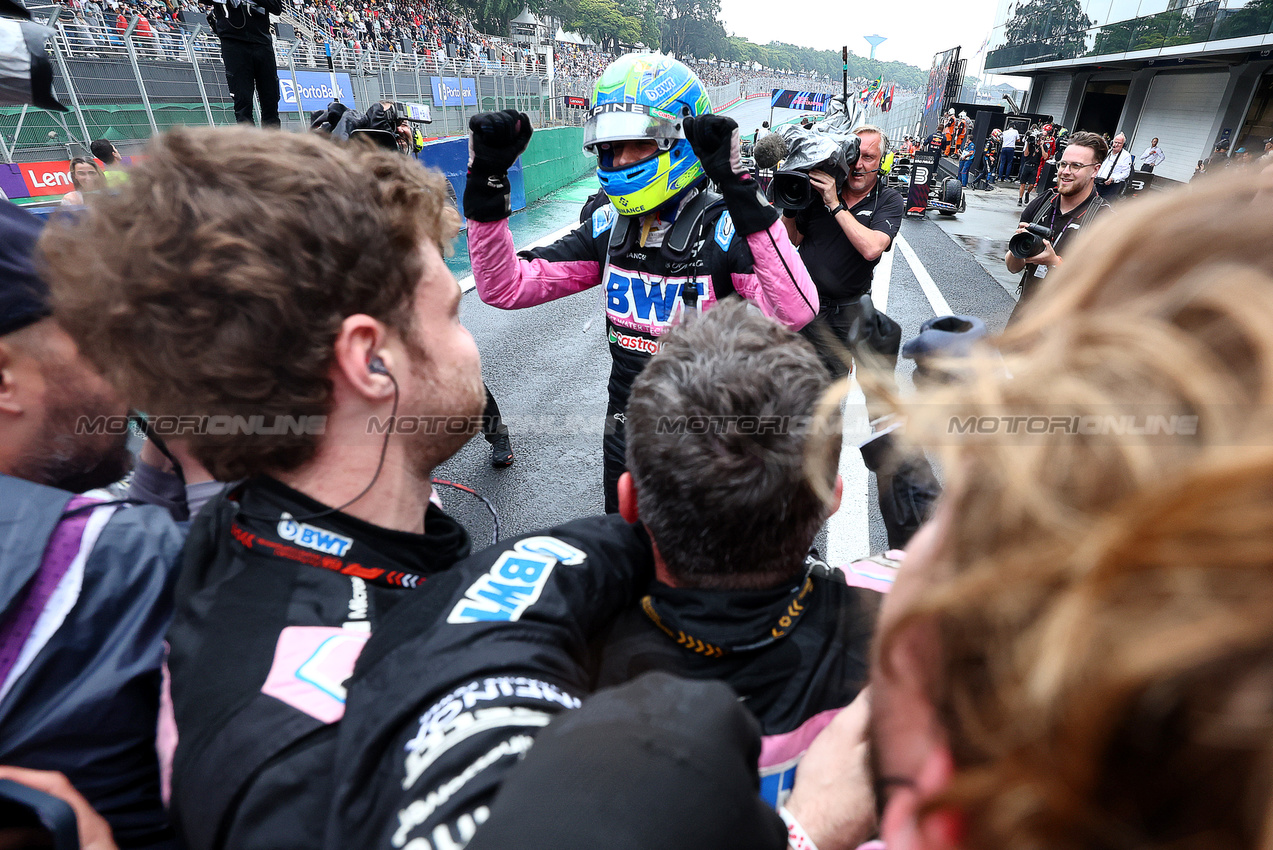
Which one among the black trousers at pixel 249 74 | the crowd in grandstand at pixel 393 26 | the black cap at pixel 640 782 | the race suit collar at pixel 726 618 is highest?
the crowd in grandstand at pixel 393 26

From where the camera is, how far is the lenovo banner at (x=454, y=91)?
45.4ft

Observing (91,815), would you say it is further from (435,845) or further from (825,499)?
(825,499)

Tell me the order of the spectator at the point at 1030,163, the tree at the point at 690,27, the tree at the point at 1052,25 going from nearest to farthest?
the spectator at the point at 1030,163, the tree at the point at 1052,25, the tree at the point at 690,27

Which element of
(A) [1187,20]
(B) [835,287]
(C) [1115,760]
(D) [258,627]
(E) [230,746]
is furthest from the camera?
(A) [1187,20]

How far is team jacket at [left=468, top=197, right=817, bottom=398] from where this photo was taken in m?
2.28

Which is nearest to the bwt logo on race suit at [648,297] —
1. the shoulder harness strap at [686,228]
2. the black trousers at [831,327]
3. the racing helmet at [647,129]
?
the shoulder harness strap at [686,228]

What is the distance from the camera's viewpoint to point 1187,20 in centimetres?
1844

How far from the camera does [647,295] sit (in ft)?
→ 8.03

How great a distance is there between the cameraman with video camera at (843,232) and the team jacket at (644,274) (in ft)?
4.31

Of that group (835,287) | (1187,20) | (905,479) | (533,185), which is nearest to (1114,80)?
(1187,20)

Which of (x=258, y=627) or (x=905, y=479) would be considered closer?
(x=258, y=627)

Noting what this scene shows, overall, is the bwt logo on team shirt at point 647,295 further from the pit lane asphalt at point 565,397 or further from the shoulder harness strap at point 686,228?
the pit lane asphalt at point 565,397

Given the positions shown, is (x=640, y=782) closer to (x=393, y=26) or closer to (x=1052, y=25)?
(x=393, y=26)

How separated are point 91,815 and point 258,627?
1.26 ft
